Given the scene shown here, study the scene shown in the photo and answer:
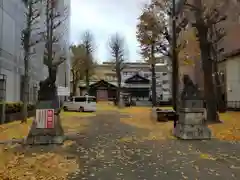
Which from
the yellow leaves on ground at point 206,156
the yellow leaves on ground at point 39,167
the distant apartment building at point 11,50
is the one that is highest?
the distant apartment building at point 11,50

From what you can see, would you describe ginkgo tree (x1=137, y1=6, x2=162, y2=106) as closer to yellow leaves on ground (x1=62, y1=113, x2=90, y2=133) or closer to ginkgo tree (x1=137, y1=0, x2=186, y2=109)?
ginkgo tree (x1=137, y1=0, x2=186, y2=109)

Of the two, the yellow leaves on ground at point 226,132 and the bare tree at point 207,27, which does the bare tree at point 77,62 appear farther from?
the yellow leaves on ground at point 226,132

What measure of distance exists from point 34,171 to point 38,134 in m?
3.83

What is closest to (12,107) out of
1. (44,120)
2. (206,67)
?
(44,120)

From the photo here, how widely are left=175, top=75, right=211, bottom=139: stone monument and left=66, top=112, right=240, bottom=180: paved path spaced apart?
0.57m

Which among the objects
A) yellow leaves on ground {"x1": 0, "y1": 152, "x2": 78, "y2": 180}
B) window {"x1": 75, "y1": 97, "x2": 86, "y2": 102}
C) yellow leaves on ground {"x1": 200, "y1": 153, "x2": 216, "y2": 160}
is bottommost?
yellow leaves on ground {"x1": 0, "y1": 152, "x2": 78, "y2": 180}

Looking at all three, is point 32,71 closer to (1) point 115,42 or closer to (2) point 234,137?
(2) point 234,137

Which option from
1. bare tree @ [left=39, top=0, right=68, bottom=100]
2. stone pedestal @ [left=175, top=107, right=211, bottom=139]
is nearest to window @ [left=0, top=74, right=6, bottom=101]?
bare tree @ [left=39, top=0, right=68, bottom=100]

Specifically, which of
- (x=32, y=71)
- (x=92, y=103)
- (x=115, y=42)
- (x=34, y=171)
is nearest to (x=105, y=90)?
(x=115, y=42)

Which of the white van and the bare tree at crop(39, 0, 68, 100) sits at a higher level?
the bare tree at crop(39, 0, 68, 100)

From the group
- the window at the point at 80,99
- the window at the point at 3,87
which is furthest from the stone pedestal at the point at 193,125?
the window at the point at 80,99

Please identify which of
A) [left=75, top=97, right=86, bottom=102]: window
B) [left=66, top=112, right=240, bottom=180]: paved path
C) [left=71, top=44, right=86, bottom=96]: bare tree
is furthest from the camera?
[left=71, top=44, right=86, bottom=96]: bare tree

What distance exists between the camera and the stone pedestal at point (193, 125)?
39.3ft

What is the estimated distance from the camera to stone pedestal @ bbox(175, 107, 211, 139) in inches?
471
